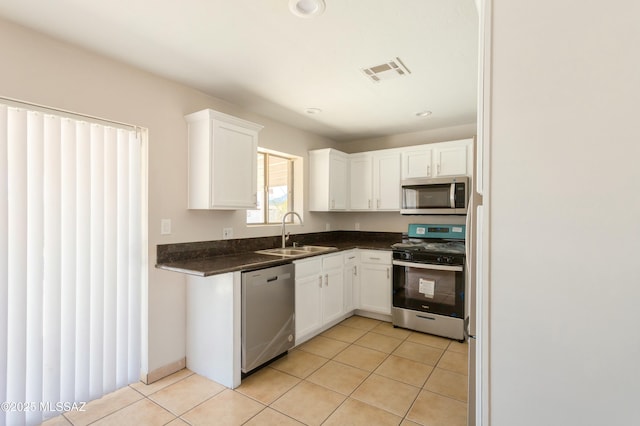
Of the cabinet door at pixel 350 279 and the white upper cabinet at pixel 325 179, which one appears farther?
the white upper cabinet at pixel 325 179

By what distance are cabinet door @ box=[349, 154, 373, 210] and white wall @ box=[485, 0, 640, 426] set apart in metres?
3.40

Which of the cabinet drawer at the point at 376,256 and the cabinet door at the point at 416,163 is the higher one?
the cabinet door at the point at 416,163

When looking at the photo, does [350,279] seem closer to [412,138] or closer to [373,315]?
[373,315]

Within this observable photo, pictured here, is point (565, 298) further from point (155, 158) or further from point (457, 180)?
point (457, 180)

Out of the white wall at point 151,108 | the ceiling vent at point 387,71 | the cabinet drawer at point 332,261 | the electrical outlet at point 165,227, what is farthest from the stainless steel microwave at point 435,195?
the electrical outlet at point 165,227

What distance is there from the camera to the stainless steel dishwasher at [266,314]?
7.62ft

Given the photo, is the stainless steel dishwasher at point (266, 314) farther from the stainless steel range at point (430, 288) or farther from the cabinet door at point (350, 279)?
the stainless steel range at point (430, 288)

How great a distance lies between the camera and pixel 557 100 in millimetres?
736

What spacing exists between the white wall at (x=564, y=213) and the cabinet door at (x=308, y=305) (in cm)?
222

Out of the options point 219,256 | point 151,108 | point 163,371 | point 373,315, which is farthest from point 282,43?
point 373,315

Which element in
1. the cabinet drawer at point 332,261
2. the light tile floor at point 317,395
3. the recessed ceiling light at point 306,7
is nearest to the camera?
the recessed ceiling light at point 306,7

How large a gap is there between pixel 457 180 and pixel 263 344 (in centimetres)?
275

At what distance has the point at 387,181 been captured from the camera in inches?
160

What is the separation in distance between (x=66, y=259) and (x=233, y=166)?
1341 millimetres
